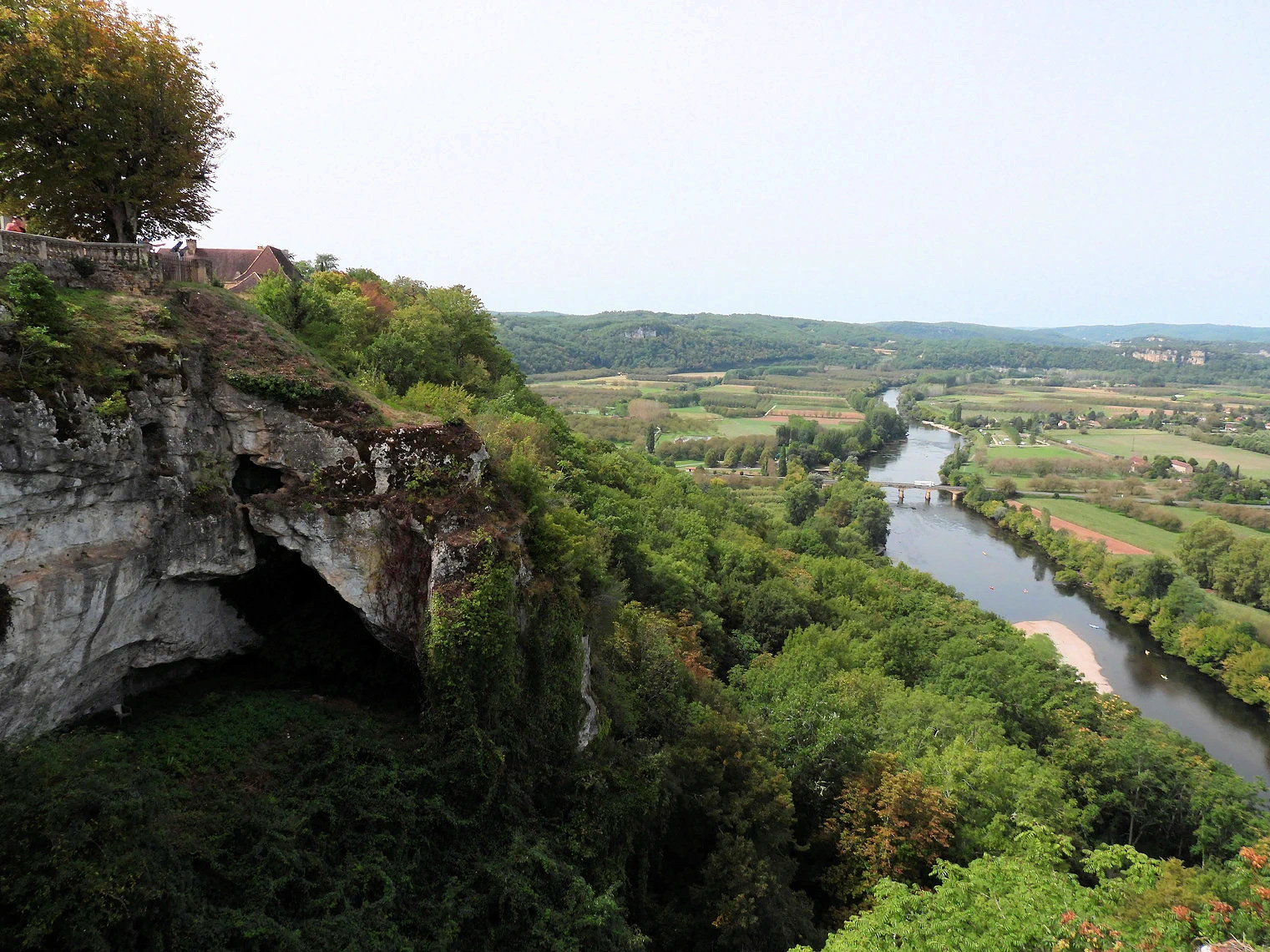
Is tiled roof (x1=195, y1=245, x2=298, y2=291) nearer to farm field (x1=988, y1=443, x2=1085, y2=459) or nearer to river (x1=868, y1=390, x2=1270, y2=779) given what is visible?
river (x1=868, y1=390, x2=1270, y2=779)

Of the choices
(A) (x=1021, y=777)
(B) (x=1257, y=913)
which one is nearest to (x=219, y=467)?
(B) (x=1257, y=913)

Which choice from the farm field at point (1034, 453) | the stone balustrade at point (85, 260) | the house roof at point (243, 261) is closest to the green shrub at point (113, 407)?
the stone balustrade at point (85, 260)

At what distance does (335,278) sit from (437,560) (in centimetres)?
2048

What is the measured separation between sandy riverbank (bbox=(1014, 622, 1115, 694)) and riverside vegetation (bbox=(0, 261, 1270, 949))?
17.4 metres

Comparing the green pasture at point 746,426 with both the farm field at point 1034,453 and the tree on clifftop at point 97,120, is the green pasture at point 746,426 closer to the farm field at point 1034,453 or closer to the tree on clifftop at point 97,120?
the farm field at point 1034,453

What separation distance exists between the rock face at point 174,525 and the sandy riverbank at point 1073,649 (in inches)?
A: 1578

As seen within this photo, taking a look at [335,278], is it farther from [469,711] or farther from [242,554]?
[469,711]

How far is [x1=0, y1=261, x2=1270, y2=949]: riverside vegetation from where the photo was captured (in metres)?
9.35

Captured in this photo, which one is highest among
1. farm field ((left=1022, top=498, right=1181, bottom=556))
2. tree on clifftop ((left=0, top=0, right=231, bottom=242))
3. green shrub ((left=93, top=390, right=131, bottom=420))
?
tree on clifftop ((left=0, top=0, right=231, bottom=242))

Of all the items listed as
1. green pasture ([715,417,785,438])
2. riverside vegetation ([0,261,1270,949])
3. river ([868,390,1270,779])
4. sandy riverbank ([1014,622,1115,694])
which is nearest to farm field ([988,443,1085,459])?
river ([868,390,1270,779])

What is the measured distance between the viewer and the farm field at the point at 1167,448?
100562mm

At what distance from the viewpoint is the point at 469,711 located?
12.6 meters

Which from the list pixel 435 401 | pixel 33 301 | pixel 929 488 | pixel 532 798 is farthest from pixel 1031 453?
pixel 33 301

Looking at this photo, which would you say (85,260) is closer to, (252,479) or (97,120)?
(97,120)
